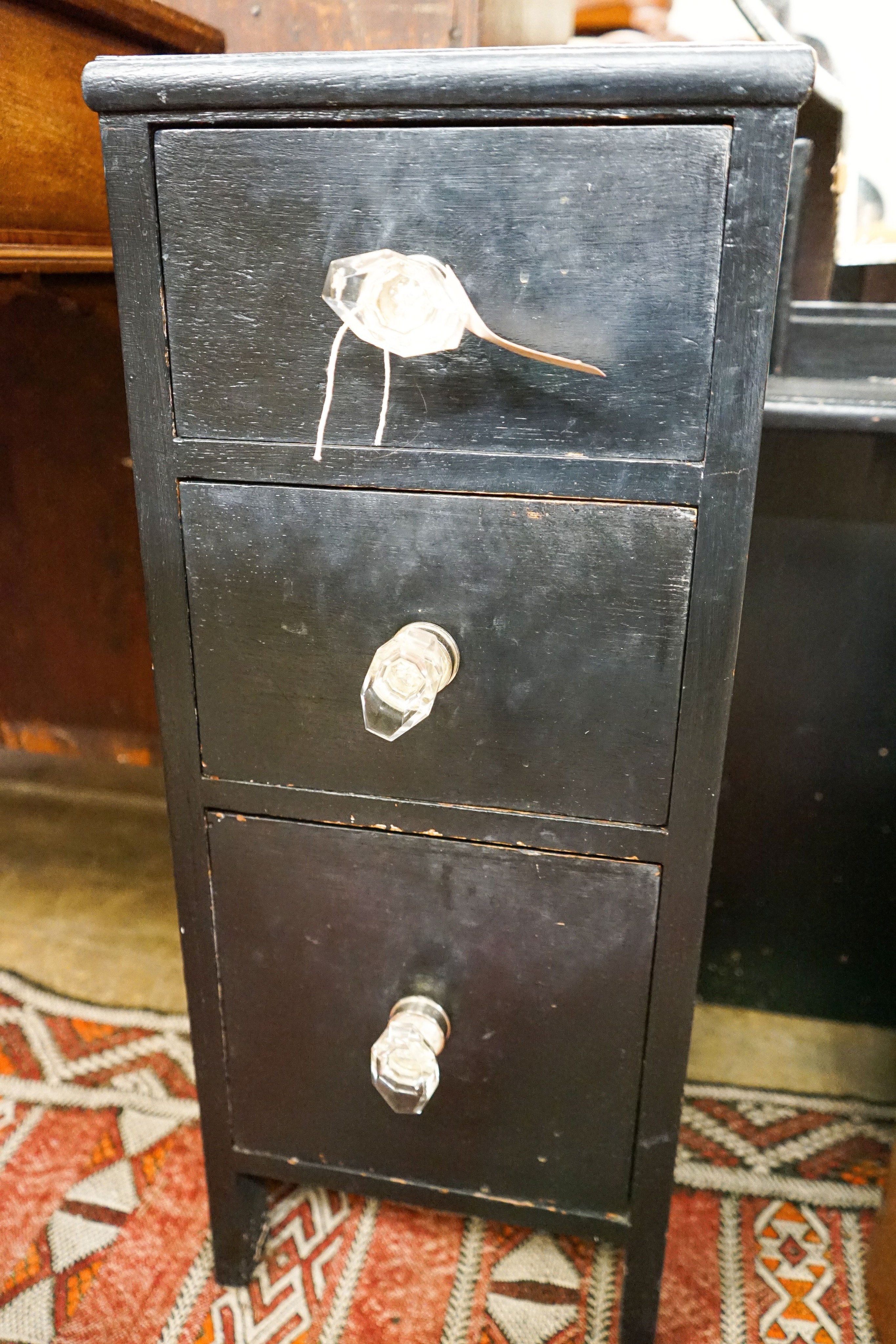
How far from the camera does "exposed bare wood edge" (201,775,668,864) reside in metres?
0.56

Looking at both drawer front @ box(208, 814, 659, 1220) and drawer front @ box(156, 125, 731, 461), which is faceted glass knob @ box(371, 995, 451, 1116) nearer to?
drawer front @ box(208, 814, 659, 1220)

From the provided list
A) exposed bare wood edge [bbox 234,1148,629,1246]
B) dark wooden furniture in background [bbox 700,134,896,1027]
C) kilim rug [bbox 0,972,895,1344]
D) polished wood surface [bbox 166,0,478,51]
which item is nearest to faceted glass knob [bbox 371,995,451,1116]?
exposed bare wood edge [bbox 234,1148,629,1246]

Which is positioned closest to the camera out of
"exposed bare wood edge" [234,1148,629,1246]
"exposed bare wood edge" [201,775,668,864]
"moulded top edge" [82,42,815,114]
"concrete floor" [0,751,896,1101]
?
"moulded top edge" [82,42,815,114]

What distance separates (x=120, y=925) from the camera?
3.84 ft

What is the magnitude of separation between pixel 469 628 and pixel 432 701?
5cm

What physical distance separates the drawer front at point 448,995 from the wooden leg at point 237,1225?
77 millimetres

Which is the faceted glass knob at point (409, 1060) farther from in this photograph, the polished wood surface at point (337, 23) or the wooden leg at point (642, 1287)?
the polished wood surface at point (337, 23)

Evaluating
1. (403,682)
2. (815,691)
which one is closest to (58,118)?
(403,682)

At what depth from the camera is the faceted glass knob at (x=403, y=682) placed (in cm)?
51

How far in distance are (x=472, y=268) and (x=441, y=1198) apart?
0.62 metres

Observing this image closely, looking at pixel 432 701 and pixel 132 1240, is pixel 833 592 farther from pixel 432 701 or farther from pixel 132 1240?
pixel 132 1240

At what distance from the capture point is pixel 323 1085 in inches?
26.4

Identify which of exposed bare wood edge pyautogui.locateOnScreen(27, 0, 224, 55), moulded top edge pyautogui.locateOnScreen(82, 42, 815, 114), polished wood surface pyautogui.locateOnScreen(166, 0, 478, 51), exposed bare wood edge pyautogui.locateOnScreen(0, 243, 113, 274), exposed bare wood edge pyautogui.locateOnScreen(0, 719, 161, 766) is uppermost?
polished wood surface pyautogui.locateOnScreen(166, 0, 478, 51)

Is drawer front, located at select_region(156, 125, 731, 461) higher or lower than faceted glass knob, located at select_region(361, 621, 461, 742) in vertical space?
higher
